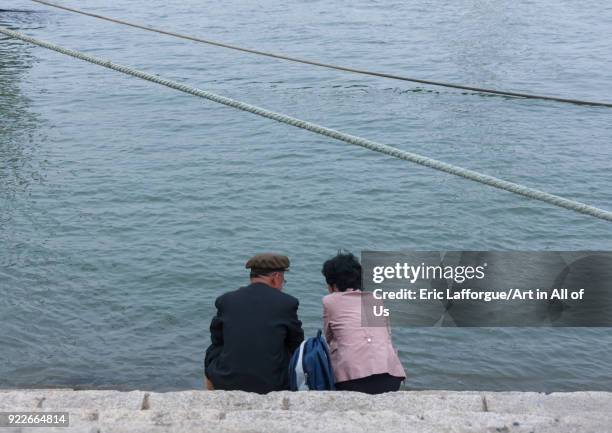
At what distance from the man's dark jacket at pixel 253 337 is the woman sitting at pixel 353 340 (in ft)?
1.12

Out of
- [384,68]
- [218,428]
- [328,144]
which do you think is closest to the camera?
[218,428]

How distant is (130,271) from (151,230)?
5.07 ft

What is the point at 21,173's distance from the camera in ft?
57.8

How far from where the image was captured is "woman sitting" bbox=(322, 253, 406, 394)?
6.39 metres

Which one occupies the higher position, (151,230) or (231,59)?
(231,59)

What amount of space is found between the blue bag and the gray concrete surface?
29.0 inches

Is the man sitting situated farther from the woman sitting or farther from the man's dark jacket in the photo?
the woman sitting

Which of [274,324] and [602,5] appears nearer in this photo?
[274,324]

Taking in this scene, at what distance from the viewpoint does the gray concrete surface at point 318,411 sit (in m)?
4.80

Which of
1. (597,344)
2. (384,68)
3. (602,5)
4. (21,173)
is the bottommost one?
(597,344)

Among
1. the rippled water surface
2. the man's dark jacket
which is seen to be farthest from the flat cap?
the rippled water surface

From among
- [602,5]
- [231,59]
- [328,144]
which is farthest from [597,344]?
[602,5]

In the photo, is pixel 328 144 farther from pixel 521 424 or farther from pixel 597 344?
pixel 521 424

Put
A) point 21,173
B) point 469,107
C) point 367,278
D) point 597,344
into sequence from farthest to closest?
point 469,107 < point 21,173 < point 597,344 < point 367,278
